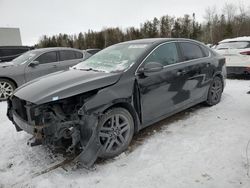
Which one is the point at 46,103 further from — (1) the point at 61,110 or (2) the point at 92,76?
(2) the point at 92,76

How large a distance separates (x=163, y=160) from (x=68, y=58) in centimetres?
609

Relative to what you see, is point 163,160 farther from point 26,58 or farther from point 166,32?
point 166,32

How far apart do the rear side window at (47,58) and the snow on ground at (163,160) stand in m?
3.66

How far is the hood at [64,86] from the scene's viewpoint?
10.1ft

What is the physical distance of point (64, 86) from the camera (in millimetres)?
3250

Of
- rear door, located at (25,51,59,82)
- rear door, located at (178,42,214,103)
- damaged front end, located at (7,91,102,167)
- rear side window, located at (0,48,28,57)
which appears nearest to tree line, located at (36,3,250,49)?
rear side window, located at (0,48,28,57)

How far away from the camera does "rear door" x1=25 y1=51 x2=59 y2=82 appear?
24.5 feet

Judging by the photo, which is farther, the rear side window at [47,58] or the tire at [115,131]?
the rear side window at [47,58]

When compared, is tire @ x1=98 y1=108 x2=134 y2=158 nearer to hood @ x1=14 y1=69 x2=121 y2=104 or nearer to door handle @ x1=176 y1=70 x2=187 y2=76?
hood @ x1=14 y1=69 x2=121 y2=104

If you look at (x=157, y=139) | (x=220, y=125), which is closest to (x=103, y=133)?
(x=157, y=139)

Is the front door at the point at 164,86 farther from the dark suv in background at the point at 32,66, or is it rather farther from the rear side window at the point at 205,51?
the dark suv in background at the point at 32,66

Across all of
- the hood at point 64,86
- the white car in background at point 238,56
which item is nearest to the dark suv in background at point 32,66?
the hood at point 64,86

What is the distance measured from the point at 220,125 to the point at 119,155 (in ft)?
6.48

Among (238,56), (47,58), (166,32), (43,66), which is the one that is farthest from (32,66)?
(166,32)
